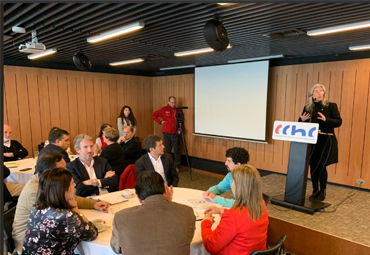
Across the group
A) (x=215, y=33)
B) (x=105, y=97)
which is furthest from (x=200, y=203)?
(x=105, y=97)

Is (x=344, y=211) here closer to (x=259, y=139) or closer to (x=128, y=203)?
(x=259, y=139)

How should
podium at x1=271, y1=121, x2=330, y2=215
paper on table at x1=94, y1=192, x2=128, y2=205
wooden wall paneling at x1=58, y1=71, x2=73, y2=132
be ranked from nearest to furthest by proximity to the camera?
paper on table at x1=94, y1=192, x2=128, y2=205, podium at x1=271, y1=121, x2=330, y2=215, wooden wall paneling at x1=58, y1=71, x2=73, y2=132

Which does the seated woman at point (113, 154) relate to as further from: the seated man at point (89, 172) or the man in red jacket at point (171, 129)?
the man in red jacket at point (171, 129)

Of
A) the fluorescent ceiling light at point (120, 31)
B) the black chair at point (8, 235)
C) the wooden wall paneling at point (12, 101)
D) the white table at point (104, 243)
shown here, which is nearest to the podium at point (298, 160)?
the white table at point (104, 243)

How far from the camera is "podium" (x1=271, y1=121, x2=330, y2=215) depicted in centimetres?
364

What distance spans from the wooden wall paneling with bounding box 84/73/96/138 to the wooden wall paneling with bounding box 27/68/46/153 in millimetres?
1158

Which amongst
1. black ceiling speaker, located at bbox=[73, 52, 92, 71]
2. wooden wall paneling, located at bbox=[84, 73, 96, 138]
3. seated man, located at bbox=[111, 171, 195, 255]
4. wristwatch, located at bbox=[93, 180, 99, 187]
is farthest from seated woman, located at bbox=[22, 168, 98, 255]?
wooden wall paneling, located at bbox=[84, 73, 96, 138]

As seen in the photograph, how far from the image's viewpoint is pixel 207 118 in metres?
7.11

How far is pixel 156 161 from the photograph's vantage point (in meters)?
3.38

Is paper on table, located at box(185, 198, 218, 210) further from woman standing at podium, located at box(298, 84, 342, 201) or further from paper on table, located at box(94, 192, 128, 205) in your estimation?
woman standing at podium, located at box(298, 84, 342, 201)

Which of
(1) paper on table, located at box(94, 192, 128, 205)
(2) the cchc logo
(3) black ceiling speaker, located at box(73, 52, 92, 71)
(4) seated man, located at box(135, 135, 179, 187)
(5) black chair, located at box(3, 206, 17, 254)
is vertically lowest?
(5) black chair, located at box(3, 206, 17, 254)

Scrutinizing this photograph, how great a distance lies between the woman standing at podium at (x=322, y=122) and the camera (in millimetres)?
3864

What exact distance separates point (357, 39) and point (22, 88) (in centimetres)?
653

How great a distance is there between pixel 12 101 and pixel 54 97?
89 centimetres
